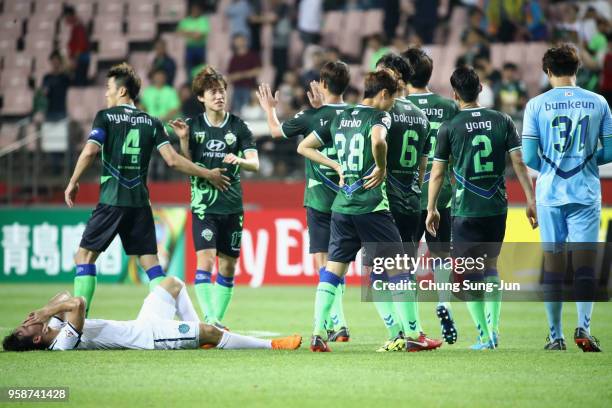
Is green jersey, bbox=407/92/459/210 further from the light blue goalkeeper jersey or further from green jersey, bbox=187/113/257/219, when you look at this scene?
green jersey, bbox=187/113/257/219

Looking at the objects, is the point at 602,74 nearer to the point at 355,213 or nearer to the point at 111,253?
the point at 111,253

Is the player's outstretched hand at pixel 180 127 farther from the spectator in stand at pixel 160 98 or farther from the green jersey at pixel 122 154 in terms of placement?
the spectator in stand at pixel 160 98

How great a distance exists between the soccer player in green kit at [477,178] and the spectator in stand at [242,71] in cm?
1184

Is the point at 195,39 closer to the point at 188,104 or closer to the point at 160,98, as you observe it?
the point at 160,98

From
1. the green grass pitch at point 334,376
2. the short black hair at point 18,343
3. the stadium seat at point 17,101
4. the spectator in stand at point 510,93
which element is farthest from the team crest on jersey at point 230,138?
the stadium seat at point 17,101

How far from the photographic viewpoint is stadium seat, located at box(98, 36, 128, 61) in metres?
23.9

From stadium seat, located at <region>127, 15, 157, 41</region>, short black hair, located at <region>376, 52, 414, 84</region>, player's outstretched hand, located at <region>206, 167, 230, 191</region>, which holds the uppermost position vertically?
stadium seat, located at <region>127, 15, 157, 41</region>

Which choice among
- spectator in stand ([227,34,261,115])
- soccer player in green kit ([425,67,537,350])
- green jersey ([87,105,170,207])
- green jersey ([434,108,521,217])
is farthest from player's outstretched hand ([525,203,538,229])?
spectator in stand ([227,34,261,115])

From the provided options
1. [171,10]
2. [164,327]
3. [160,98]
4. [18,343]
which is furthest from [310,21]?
[18,343]

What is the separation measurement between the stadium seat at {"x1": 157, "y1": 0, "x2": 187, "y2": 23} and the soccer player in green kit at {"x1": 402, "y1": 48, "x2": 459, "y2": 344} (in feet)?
48.9

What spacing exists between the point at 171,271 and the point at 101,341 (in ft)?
31.0

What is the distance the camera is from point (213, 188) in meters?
10.2

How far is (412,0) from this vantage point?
71.8ft

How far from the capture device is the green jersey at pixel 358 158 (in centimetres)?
839
